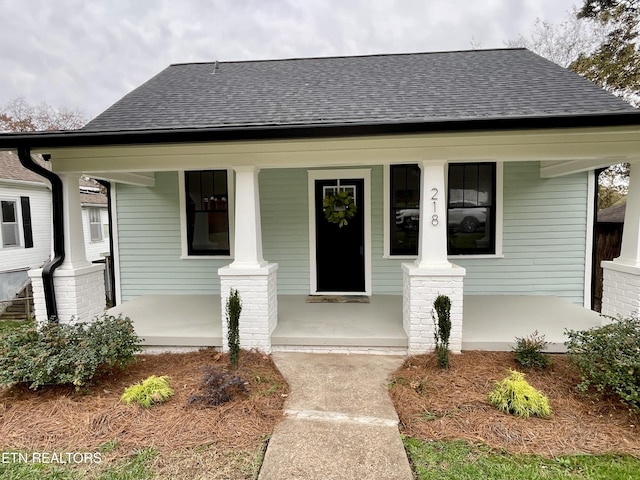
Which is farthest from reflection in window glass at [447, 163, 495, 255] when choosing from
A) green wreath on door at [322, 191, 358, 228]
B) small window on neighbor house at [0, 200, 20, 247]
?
small window on neighbor house at [0, 200, 20, 247]

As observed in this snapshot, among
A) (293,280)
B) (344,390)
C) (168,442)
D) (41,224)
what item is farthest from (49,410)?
(41,224)

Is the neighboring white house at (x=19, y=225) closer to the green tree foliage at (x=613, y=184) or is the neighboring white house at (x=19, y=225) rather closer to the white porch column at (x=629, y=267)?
the white porch column at (x=629, y=267)

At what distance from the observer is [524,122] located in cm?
321

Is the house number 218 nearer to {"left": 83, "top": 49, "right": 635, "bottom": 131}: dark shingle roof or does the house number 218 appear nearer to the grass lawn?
{"left": 83, "top": 49, "right": 635, "bottom": 131}: dark shingle roof

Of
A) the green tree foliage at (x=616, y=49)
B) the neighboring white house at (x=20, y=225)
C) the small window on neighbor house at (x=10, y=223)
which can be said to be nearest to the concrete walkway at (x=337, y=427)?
the neighboring white house at (x=20, y=225)

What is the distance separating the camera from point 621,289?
3.74 meters

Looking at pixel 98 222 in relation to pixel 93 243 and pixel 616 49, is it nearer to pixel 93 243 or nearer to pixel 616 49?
pixel 93 243

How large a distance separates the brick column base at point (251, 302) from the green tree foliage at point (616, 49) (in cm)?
1234

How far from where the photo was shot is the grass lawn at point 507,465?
2.01 metres

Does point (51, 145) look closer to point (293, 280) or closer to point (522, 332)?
point (293, 280)

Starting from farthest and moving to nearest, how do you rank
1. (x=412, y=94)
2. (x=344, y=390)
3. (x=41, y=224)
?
(x=41, y=224) < (x=412, y=94) < (x=344, y=390)

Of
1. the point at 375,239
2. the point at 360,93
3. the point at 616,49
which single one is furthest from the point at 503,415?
the point at 616,49

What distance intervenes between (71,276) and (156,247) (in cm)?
233

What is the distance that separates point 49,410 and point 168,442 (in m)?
1.28
